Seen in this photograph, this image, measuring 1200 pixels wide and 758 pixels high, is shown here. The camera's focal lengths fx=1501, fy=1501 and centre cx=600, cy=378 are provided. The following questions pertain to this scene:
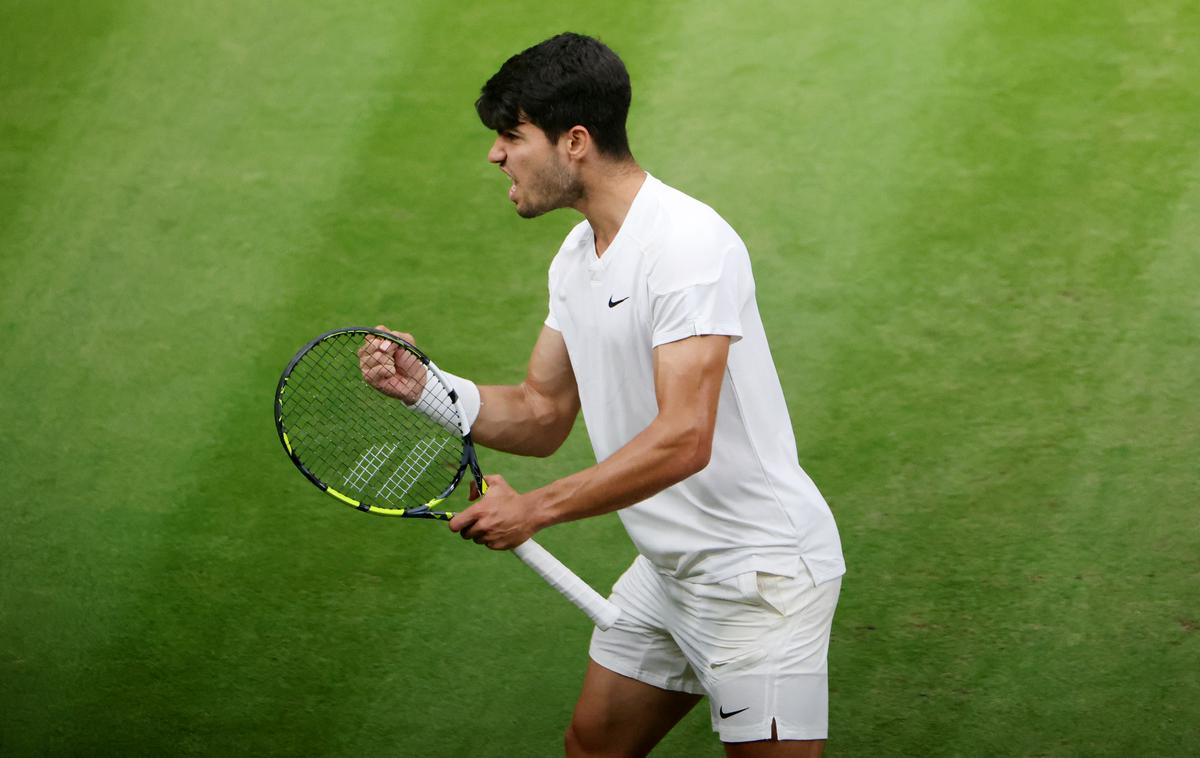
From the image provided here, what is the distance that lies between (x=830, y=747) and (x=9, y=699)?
2.61m

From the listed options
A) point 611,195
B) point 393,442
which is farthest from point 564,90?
point 393,442

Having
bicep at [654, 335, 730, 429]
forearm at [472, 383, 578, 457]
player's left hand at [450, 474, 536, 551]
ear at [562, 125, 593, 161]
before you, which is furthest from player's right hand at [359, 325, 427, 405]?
bicep at [654, 335, 730, 429]

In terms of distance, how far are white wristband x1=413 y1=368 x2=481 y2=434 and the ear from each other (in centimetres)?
64

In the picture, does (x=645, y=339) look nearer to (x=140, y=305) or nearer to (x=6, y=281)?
(x=140, y=305)

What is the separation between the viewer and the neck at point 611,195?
11.4 feet

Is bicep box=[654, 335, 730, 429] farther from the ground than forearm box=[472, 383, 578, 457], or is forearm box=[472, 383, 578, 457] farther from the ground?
bicep box=[654, 335, 730, 429]

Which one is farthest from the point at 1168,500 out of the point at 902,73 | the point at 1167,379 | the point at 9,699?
the point at 9,699

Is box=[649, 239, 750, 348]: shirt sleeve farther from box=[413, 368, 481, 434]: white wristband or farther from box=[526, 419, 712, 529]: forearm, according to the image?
box=[413, 368, 481, 434]: white wristband

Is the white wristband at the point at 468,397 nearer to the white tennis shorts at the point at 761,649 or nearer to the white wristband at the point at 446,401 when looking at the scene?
the white wristband at the point at 446,401

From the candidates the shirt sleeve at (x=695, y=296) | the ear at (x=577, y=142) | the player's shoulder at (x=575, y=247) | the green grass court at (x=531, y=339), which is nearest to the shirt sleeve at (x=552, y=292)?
the player's shoulder at (x=575, y=247)

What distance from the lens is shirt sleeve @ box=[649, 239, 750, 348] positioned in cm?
324

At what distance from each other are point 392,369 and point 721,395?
0.83 m

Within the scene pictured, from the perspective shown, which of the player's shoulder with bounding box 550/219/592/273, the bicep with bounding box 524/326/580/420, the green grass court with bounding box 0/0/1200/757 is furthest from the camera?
the green grass court with bounding box 0/0/1200/757

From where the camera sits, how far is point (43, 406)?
5.78 metres
